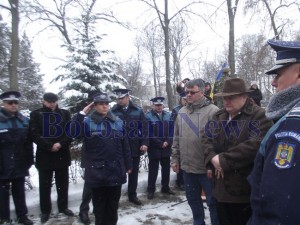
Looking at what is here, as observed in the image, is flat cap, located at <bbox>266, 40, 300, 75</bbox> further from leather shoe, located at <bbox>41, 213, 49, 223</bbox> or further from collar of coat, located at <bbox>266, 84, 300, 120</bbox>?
leather shoe, located at <bbox>41, 213, 49, 223</bbox>

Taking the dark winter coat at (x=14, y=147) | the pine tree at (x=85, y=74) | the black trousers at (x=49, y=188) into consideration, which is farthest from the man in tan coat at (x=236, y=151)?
the pine tree at (x=85, y=74)

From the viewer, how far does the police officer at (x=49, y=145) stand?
468 centimetres

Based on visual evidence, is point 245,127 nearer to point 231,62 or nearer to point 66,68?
point 231,62

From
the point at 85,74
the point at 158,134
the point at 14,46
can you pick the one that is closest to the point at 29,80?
the point at 85,74

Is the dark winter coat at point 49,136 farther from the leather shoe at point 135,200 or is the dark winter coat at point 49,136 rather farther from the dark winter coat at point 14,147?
the leather shoe at point 135,200

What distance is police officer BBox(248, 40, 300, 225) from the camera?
111cm

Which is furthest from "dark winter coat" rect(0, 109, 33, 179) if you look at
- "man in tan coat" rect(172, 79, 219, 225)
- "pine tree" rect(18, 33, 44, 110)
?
"pine tree" rect(18, 33, 44, 110)

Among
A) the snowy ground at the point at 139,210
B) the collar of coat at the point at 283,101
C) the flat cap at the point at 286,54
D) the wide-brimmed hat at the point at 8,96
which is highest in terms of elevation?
the wide-brimmed hat at the point at 8,96

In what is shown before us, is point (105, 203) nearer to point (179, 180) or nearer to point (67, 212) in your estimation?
point (67, 212)

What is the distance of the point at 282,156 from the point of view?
3.78 feet

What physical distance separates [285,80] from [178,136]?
2873 millimetres

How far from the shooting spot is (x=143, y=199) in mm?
5723

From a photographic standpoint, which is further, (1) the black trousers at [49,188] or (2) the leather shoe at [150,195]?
(2) the leather shoe at [150,195]

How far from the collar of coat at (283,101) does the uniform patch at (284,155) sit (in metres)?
0.28
